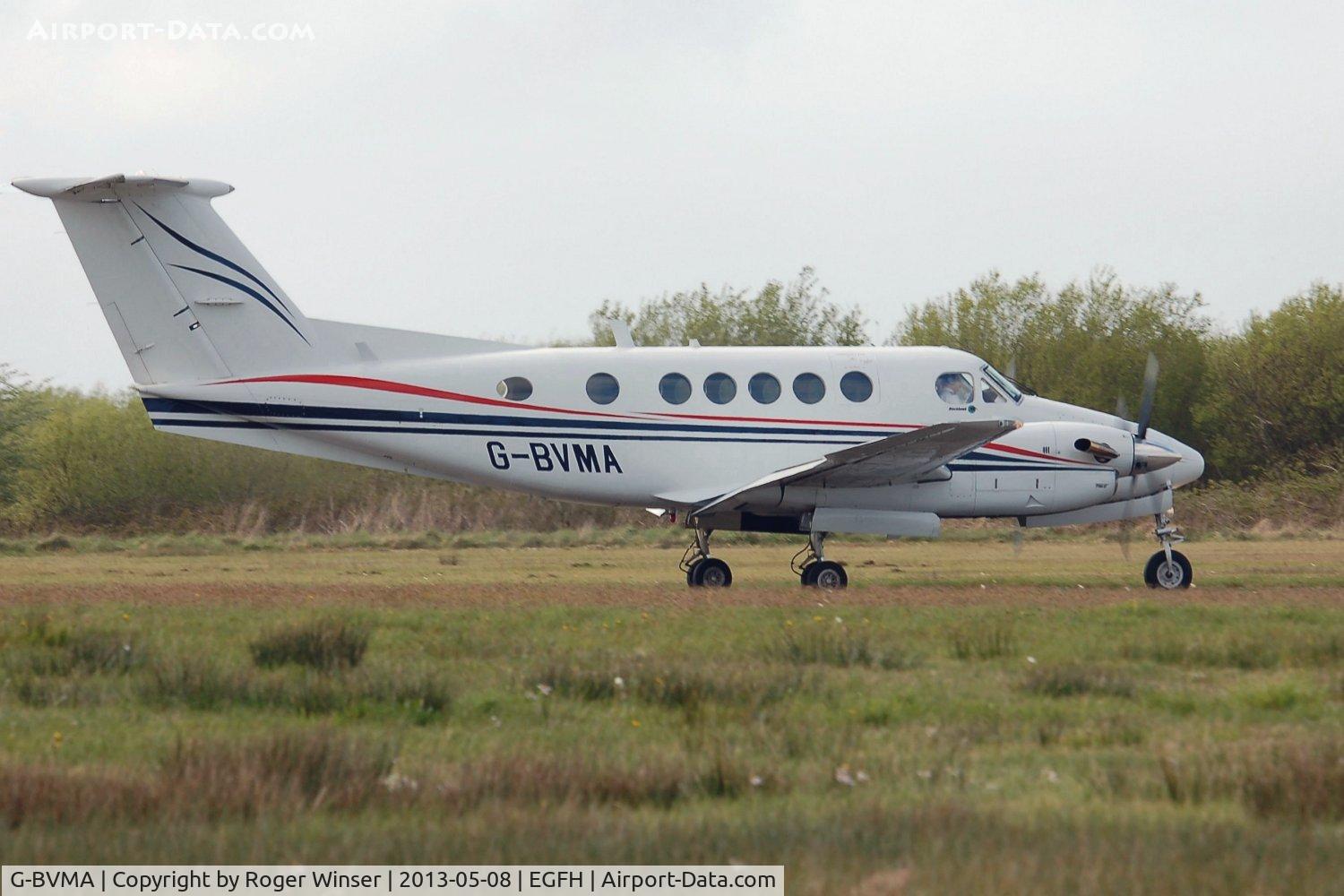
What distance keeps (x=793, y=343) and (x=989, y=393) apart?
28.0 meters

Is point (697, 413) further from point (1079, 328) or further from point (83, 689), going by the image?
point (1079, 328)

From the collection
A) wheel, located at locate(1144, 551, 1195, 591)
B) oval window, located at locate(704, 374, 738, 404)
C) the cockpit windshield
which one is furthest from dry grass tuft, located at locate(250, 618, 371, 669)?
the cockpit windshield

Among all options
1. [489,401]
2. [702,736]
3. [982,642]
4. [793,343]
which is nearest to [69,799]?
[702,736]

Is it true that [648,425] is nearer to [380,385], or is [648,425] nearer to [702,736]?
[380,385]

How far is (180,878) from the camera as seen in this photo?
4.99m

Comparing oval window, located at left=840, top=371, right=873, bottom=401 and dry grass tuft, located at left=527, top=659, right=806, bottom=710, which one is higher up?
oval window, located at left=840, top=371, right=873, bottom=401

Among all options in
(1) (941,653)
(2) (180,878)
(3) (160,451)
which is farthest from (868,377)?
(3) (160,451)

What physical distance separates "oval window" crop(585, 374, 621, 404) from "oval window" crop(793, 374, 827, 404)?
2457 mm

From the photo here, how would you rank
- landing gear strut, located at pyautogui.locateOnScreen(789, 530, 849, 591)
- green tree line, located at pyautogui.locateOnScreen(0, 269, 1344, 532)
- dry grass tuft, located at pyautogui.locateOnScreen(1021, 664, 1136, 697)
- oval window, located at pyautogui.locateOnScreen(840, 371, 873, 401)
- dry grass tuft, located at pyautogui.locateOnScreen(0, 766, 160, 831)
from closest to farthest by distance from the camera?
1. dry grass tuft, located at pyautogui.locateOnScreen(0, 766, 160, 831)
2. dry grass tuft, located at pyautogui.locateOnScreen(1021, 664, 1136, 697)
3. landing gear strut, located at pyautogui.locateOnScreen(789, 530, 849, 591)
4. oval window, located at pyautogui.locateOnScreen(840, 371, 873, 401)
5. green tree line, located at pyautogui.locateOnScreen(0, 269, 1344, 532)

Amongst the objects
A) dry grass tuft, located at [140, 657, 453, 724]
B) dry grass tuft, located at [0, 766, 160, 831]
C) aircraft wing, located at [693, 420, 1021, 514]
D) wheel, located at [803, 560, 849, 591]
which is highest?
aircraft wing, located at [693, 420, 1021, 514]

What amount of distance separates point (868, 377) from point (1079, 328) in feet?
100

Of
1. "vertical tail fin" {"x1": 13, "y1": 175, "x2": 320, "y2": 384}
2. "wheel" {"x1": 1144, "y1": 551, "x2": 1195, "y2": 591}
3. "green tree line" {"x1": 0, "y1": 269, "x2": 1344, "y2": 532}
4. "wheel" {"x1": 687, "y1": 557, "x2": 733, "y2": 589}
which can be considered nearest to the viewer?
"vertical tail fin" {"x1": 13, "y1": 175, "x2": 320, "y2": 384}

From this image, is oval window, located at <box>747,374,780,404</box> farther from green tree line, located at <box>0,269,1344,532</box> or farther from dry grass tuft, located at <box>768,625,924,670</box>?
green tree line, located at <box>0,269,1344,532</box>

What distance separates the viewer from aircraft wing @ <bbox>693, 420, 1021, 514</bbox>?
17.6 metres
